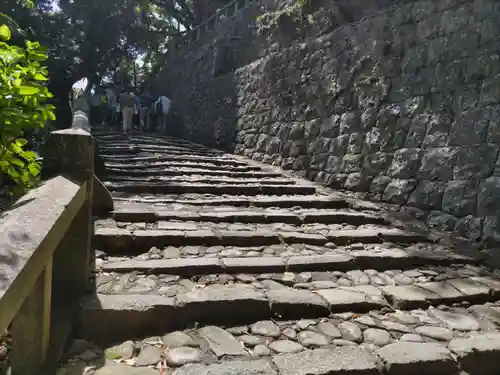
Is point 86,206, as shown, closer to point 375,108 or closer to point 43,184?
point 43,184

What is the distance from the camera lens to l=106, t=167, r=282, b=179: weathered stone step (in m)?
5.25

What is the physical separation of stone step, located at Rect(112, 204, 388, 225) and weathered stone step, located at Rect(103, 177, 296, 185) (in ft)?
3.34

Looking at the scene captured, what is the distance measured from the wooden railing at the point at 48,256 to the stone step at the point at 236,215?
4.48 ft

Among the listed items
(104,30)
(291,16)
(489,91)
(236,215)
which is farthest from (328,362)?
(104,30)

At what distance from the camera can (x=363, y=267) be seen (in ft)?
9.86

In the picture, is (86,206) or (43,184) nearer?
(43,184)

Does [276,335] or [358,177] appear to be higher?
[358,177]

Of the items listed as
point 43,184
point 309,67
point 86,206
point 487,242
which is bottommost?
point 487,242

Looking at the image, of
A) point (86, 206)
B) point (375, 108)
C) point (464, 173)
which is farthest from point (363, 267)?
point (375, 108)

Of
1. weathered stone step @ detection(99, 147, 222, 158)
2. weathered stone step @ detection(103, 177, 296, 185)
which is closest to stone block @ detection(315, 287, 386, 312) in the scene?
weathered stone step @ detection(103, 177, 296, 185)

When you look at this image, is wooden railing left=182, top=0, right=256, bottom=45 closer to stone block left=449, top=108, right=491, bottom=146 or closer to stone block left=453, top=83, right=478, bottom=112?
stone block left=453, top=83, right=478, bottom=112

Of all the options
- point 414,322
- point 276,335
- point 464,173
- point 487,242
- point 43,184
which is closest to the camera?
point 43,184

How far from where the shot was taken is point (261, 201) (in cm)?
447

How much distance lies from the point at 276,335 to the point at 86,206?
45.4 inches
